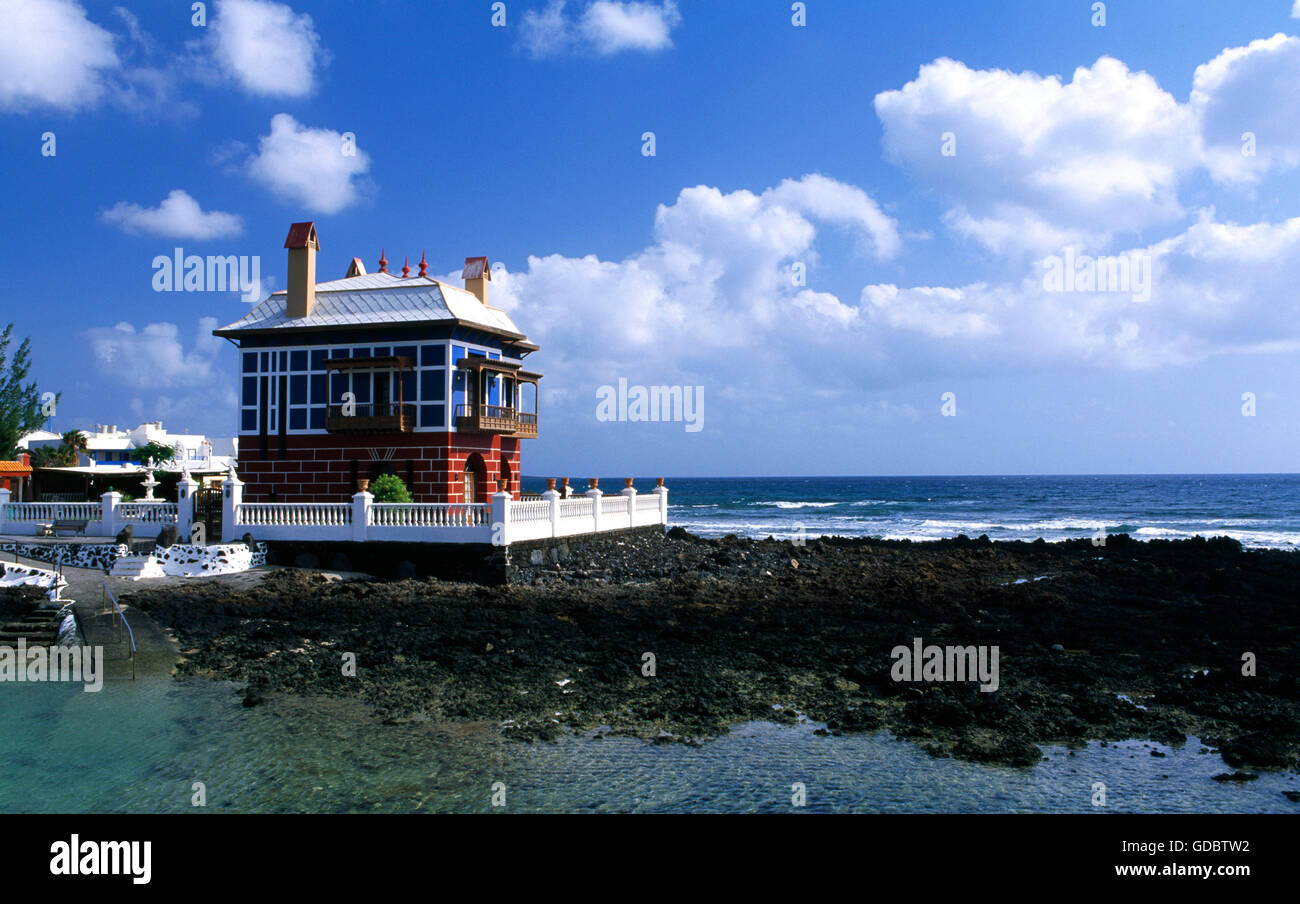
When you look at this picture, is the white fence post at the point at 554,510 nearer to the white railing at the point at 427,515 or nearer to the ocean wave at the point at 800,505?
the white railing at the point at 427,515

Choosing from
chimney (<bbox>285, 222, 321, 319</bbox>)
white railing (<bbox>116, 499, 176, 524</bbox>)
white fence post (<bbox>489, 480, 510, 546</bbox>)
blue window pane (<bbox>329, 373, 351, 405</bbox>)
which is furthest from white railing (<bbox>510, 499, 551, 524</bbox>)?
chimney (<bbox>285, 222, 321, 319</bbox>)

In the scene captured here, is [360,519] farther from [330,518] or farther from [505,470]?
[505,470]

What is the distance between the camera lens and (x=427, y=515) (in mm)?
21594

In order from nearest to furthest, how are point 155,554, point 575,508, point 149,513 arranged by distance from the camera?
point 155,554, point 149,513, point 575,508

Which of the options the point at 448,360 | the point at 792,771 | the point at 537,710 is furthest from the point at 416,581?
the point at 792,771

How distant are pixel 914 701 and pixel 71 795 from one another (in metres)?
9.77

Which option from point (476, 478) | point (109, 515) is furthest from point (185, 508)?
point (476, 478)

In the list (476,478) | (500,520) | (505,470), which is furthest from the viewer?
(505,470)

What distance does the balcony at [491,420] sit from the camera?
25.7 meters

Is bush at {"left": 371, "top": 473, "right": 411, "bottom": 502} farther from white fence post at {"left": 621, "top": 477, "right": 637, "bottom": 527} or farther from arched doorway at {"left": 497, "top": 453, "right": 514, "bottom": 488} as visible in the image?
white fence post at {"left": 621, "top": 477, "right": 637, "bottom": 527}

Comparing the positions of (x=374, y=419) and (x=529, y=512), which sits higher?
(x=374, y=419)

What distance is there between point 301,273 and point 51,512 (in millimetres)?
9746

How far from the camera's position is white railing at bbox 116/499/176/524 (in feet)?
74.8
